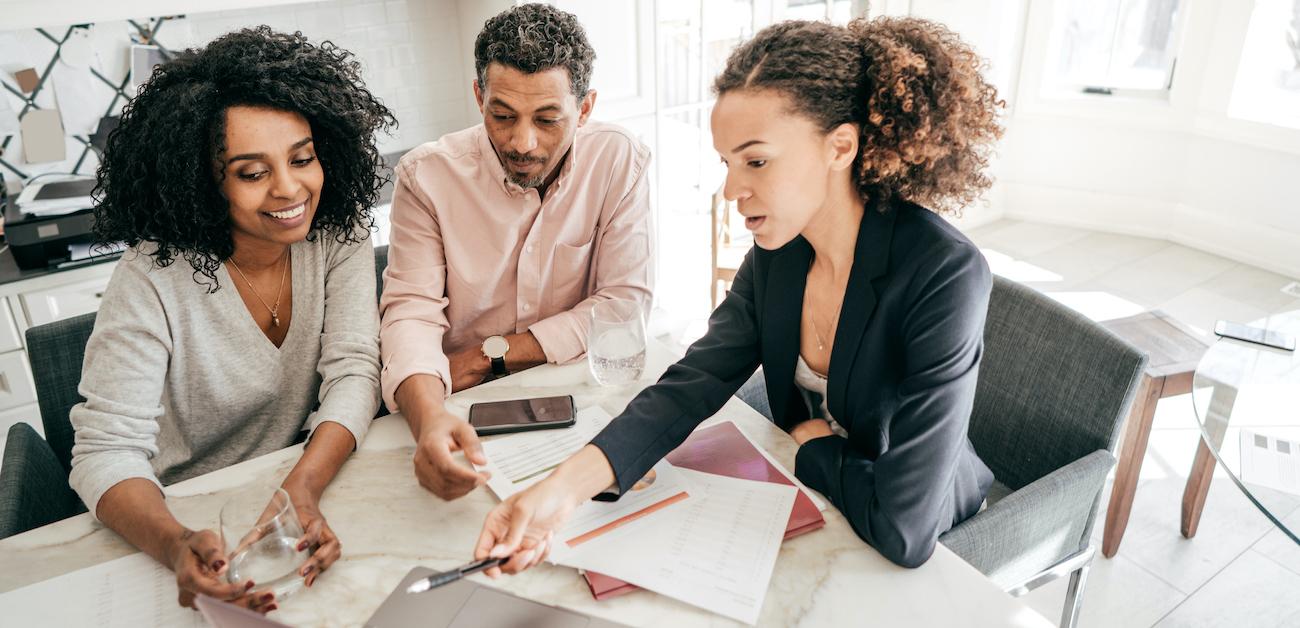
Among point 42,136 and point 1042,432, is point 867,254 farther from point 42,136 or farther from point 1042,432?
point 42,136

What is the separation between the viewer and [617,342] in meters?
1.43

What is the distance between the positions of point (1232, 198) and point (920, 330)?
141 inches

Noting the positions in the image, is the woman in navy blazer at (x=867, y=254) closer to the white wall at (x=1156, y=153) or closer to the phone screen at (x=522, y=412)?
the phone screen at (x=522, y=412)

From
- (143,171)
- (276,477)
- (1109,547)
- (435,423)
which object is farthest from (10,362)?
(1109,547)

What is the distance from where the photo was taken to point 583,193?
6.03 ft

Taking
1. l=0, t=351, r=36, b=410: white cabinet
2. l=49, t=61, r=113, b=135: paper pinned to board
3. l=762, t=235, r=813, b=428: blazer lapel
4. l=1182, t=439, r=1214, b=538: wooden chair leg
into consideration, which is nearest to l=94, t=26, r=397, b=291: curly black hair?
l=762, t=235, r=813, b=428: blazer lapel

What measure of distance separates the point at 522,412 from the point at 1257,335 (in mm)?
1766

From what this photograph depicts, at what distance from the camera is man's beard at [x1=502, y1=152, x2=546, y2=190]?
5.52ft

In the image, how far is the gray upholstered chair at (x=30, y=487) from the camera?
1238 mm

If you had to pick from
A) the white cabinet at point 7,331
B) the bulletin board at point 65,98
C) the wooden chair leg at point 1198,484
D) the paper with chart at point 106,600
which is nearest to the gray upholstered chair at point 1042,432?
the wooden chair leg at point 1198,484

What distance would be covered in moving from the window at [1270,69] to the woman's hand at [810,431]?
3461mm

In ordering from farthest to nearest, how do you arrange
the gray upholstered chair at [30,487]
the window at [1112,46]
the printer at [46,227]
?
the window at [1112,46], the printer at [46,227], the gray upholstered chair at [30,487]

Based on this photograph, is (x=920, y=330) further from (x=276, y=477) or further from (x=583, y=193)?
(x=276, y=477)

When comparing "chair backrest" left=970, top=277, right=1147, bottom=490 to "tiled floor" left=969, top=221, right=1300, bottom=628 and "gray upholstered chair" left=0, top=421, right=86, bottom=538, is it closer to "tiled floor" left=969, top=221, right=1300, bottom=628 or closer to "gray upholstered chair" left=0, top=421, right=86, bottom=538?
"tiled floor" left=969, top=221, right=1300, bottom=628
